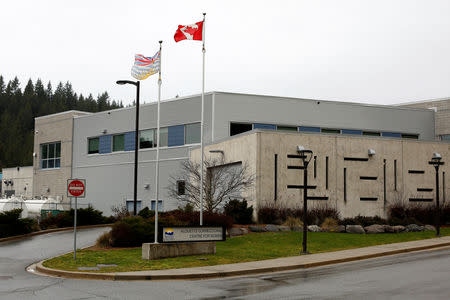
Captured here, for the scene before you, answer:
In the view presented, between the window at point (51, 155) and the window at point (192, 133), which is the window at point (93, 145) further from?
the window at point (192, 133)

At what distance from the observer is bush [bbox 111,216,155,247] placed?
23781 millimetres

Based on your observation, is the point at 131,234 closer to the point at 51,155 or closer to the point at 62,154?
the point at 62,154

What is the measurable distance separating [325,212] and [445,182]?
8671 millimetres

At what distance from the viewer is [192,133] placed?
142ft

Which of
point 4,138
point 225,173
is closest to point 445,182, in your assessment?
point 225,173

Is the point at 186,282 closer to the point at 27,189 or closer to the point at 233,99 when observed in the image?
the point at 233,99

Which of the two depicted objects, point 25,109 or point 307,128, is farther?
point 25,109

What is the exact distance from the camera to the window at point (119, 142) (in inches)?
1952

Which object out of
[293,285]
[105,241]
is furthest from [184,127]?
[293,285]

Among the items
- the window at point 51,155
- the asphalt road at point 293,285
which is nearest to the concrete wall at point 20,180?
the window at point 51,155

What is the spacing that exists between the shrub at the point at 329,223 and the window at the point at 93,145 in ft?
97.6

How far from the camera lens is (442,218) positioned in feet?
101

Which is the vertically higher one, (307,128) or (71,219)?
(307,128)

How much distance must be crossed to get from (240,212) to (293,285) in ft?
48.1
